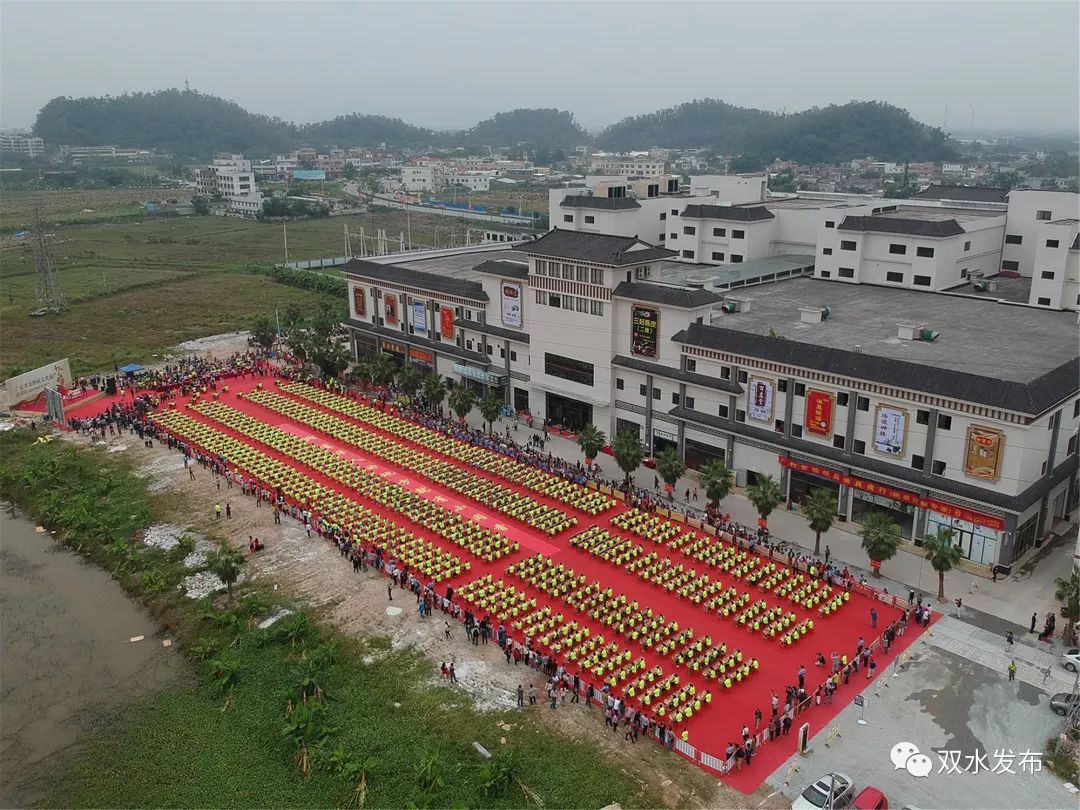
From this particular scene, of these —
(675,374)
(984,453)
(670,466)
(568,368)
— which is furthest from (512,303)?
(984,453)

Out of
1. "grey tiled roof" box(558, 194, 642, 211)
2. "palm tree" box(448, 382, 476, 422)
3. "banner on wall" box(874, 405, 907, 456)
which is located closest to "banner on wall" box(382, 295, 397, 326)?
"palm tree" box(448, 382, 476, 422)

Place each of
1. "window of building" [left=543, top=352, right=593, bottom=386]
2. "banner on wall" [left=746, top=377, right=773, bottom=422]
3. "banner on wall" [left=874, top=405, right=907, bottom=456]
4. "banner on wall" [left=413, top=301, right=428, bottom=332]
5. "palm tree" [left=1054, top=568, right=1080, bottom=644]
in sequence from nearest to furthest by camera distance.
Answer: "palm tree" [left=1054, top=568, right=1080, bottom=644] < "banner on wall" [left=874, top=405, right=907, bottom=456] < "banner on wall" [left=746, top=377, right=773, bottom=422] < "window of building" [left=543, top=352, right=593, bottom=386] < "banner on wall" [left=413, top=301, right=428, bottom=332]

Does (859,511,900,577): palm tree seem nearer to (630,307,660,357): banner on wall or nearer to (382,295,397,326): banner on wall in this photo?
(630,307,660,357): banner on wall

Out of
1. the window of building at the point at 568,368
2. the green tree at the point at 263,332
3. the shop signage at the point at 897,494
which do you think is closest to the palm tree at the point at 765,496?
the shop signage at the point at 897,494

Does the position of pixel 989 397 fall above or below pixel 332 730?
above

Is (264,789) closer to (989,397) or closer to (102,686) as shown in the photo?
(102,686)

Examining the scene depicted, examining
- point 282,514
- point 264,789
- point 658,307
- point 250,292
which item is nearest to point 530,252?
point 658,307
